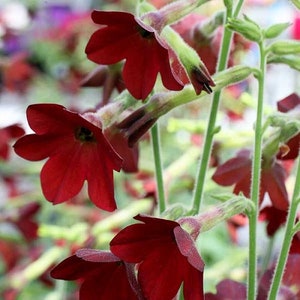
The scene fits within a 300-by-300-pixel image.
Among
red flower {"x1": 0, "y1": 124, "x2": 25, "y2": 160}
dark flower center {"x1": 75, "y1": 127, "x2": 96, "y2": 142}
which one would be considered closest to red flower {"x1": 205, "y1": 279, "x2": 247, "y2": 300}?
dark flower center {"x1": 75, "y1": 127, "x2": 96, "y2": 142}

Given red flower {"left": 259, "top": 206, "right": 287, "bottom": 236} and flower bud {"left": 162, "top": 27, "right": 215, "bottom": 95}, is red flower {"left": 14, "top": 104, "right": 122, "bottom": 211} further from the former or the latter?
red flower {"left": 259, "top": 206, "right": 287, "bottom": 236}

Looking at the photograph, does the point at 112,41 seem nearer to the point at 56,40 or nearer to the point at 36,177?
the point at 36,177

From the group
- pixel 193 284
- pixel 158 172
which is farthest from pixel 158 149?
pixel 193 284

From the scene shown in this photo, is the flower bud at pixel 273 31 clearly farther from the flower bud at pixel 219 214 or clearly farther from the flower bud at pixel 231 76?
the flower bud at pixel 219 214

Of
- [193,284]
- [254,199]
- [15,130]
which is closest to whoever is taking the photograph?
[193,284]

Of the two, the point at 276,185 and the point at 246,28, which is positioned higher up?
the point at 246,28

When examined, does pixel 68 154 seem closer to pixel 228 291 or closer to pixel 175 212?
pixel 175 212
